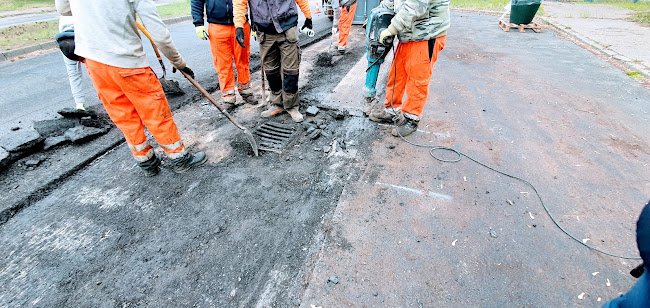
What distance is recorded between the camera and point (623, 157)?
121 inches

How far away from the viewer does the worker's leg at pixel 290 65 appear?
3482mm

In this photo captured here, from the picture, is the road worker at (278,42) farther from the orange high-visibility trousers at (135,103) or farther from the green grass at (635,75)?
the green grass at (635,75)

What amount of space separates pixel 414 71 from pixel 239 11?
2.16 metres

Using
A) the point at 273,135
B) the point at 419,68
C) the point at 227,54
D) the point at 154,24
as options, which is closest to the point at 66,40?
the point at 154,24

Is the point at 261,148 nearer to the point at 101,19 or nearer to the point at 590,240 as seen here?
the point at 101,19

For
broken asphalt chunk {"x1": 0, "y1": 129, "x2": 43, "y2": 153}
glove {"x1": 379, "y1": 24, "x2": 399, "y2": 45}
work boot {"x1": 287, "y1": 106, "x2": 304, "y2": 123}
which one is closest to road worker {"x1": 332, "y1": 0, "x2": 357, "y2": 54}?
work boot {"x1": 287, "y1": 106, "x2": 304, "y2": 123}

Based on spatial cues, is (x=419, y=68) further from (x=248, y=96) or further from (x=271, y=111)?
(x=248, y=96)

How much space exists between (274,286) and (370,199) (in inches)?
42.6

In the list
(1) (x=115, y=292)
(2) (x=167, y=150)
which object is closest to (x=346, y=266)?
(1) (x=115, y=292)

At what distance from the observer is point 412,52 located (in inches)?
122

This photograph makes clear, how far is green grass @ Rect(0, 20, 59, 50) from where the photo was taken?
7238 millimetres

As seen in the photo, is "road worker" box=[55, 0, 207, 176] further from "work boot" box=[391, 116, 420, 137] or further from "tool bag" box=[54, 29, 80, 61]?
"work boot" box=[391, 116, 420, 137]

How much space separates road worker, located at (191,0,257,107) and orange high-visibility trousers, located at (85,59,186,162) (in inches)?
56.5

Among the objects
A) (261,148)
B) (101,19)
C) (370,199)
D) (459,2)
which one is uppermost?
(459,2)
